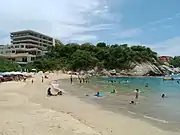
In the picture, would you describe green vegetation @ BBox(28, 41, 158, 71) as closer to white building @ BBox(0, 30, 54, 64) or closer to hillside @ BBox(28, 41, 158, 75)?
hillside @ BBox(28, 41, 158, 75)

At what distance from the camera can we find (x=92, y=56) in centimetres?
10538

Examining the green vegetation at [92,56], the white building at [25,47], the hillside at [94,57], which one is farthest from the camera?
the white building at [25,47]

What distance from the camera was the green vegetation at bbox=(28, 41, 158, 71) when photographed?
99312 millimetres

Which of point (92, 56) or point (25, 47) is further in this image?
point (25, 47)

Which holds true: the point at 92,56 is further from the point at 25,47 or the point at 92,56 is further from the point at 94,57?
the point at 25,47

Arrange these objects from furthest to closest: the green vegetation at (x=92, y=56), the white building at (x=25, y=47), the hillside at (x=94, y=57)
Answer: the white building at (x=25, y=47) → the hillside at (x=94, y=57) → the green vegetation at (x=92, y=56)

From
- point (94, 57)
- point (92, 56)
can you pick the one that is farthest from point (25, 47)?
point (94, 57)

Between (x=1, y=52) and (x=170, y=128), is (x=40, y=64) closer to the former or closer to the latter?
(x=1, y=52)

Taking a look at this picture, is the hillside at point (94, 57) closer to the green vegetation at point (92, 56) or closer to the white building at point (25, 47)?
the green vegetation at point (92, 56)

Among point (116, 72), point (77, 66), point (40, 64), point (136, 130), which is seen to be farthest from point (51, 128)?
point (116, 72)

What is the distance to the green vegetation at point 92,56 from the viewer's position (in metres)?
99.3

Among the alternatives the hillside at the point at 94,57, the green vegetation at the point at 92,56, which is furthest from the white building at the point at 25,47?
the green vegetation at the point at 92,56

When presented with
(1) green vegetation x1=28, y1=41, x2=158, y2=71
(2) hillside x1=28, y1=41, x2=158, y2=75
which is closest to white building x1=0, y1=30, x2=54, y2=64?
(2) hillside x1=28, y1=41, x2=158, y2=75

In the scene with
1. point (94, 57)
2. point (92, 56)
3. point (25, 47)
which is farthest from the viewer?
point (25, 47)
